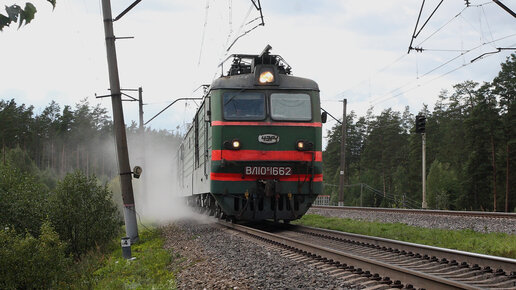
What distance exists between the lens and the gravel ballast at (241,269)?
5.66m

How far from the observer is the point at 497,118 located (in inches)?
1602

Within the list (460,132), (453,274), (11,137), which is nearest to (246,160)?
(453,274)

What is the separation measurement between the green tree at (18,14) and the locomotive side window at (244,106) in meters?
8.48

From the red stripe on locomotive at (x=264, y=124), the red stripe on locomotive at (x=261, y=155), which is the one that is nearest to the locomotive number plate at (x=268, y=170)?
the red stripe on locomotive at (x=261, y=155)

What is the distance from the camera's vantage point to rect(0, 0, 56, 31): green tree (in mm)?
2986

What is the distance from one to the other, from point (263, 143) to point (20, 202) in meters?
7.22

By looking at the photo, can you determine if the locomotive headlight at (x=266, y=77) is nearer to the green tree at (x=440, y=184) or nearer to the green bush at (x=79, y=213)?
the green bush at (x=79, y=213)

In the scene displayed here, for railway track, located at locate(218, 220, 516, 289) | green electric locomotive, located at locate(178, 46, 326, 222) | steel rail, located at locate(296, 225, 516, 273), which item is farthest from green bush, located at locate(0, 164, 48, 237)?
steel rail, located at locate(296, 225, 516, 273)

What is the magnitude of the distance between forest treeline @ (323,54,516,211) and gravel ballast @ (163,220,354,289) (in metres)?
15.4

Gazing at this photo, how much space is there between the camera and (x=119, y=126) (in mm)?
12117

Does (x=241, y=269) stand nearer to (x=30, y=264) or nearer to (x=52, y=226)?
(x=30, y=264)

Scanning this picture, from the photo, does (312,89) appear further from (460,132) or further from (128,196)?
(460,132)

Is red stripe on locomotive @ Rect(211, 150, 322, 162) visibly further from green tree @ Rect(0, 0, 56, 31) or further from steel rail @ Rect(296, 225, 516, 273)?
green tree @ Rect(0, 0, 56, 31)

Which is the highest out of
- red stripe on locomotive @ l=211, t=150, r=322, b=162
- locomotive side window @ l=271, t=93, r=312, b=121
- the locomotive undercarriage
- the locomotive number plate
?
locomotive side window @ l=271, t=93, r=312, b=121
